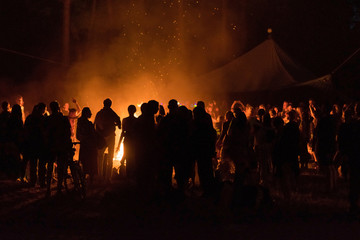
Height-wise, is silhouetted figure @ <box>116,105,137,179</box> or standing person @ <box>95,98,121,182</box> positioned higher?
standing person @ <box>95,98,121,182</box>

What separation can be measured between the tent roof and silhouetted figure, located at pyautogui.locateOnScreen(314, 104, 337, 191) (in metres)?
7.99

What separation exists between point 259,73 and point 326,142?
9671mm

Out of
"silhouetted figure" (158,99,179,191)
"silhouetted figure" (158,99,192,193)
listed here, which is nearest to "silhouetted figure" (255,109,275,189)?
"silhouetted figure" (158,99,192,193)

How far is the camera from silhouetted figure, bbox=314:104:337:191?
35.4 ft

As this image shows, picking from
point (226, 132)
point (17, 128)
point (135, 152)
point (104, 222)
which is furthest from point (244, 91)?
point (104, 222)

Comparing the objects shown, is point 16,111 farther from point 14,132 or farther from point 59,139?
point 59,139

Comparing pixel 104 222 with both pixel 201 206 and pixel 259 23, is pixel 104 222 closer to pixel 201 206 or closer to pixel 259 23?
pixel 201 206

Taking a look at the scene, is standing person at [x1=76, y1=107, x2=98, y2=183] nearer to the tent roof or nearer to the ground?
the ground

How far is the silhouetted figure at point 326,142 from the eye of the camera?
1078cm

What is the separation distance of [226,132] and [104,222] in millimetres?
4170

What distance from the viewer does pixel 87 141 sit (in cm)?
1129

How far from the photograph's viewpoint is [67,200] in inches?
390

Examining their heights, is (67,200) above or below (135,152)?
below

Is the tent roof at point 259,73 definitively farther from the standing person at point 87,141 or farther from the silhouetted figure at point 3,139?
the silhouetted figure at point 3,139
